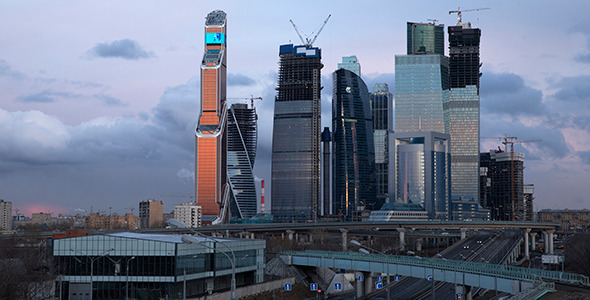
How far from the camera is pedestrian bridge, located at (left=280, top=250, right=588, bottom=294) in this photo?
9938 cm

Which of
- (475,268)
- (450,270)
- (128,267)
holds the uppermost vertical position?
(475,268)

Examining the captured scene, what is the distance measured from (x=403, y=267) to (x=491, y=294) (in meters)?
25.2

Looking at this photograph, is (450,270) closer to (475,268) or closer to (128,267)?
(475,268)

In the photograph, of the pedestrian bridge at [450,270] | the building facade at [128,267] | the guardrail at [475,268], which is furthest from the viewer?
the building facade at [128,267]

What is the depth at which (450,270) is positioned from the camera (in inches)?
4449

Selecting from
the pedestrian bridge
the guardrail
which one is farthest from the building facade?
the guardrail

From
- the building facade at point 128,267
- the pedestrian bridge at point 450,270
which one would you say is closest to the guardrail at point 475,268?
Result: the pedestrian bridge at point 450,270

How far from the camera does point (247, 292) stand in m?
125

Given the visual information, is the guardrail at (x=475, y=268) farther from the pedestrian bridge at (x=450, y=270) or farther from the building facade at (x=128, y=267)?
the building facade at (x=128, y=267)

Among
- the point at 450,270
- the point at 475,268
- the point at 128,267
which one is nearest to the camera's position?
the point at 475,268

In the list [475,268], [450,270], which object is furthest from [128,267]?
[475,268]

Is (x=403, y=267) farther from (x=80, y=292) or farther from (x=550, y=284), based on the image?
(x=80, y=292)

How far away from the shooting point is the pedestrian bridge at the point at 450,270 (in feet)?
326

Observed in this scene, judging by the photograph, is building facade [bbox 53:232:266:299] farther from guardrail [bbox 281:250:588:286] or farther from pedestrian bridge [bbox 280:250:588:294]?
guardrail [bbox 281:250:588:286]
